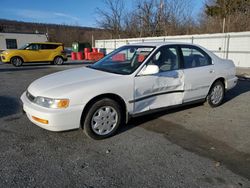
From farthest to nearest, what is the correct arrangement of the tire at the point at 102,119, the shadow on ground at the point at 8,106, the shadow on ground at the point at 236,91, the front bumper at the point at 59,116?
the shadow on ground at the point at 236,91 < the shadow on ground at the point at 8,106 < the tire at the point at 102,119 < the front bumper at the point at 59,116

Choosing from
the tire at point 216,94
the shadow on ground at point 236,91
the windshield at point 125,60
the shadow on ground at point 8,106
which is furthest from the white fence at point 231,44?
the shadow on ground at point 8,106

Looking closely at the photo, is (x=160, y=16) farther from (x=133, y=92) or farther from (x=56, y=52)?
(x=133, y=92)

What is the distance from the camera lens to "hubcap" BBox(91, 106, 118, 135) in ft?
11.3

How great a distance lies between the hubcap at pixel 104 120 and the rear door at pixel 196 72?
67.1 inches

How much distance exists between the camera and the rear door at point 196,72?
4449 mm

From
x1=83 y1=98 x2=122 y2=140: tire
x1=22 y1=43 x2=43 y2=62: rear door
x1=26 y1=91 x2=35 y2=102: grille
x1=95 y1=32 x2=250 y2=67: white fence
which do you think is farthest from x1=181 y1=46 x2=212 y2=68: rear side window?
x1=22 y1=43 x2=43 y2=62: rear door

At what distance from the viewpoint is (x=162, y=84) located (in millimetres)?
3988

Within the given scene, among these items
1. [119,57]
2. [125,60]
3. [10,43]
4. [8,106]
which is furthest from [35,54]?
[10,43]

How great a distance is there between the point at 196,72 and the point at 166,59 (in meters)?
0.80

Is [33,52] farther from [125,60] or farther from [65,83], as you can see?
[65,83]

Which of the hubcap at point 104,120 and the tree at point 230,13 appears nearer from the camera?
the hubcap at point 104,120

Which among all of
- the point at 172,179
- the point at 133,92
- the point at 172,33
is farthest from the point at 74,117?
the point at 172,33

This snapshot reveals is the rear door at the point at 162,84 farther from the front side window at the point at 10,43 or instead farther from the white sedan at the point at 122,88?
the front side window at the point at 10,43

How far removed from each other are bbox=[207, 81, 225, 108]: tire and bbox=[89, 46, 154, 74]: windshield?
198cm
